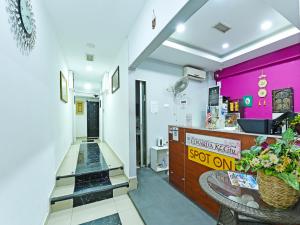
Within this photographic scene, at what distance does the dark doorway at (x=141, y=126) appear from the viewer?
145 inches

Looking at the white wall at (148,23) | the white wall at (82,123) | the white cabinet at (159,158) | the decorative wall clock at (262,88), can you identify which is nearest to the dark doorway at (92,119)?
the white wall at (82,123)

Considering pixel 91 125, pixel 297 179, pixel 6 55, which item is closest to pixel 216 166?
pixel 297 179

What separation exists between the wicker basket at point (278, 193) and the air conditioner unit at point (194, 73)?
353 centimetres

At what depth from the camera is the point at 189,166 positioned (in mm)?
2254

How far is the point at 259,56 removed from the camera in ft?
11.5

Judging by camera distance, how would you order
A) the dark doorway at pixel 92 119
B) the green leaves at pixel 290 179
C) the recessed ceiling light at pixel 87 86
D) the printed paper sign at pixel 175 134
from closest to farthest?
1. the green leaves at pixel 290 179
2. the printed paper sign at pixel 175 134
3. the recessed ceiling light at pixel 87 86
4. the dark doorway at pixel 92 119

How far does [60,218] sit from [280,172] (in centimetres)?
246

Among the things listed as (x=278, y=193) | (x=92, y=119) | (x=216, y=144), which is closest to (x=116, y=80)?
(x=216, y=144)

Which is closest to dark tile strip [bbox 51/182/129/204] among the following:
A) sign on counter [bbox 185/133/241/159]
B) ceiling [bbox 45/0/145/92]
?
sign on counter [bbox 185/133/241/159]

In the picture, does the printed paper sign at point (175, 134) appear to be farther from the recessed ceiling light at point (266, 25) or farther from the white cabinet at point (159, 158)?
the recessed ceiling light at point (266, 25)

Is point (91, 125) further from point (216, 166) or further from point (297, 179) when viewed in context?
point (297, 179)

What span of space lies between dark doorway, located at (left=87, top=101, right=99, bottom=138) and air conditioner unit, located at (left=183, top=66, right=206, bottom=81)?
5445 millimetres

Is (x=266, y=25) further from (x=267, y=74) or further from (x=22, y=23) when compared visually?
(x=22, y=23)

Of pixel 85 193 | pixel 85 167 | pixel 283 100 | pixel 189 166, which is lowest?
pixel 85 193
